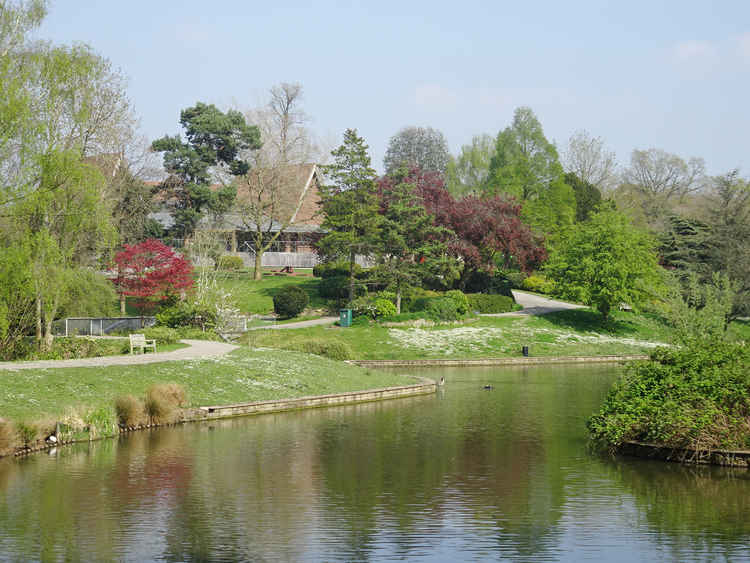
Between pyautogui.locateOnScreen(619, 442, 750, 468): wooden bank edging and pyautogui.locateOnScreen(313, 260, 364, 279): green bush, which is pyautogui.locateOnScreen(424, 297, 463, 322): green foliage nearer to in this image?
pyautogui.locateOnScreen(313, 260, 364, 279): green bush

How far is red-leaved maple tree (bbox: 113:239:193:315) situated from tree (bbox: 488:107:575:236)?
4019 cm

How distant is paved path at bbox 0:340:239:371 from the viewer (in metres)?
25.8

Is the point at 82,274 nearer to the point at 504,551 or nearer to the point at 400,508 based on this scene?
the point at 400,508

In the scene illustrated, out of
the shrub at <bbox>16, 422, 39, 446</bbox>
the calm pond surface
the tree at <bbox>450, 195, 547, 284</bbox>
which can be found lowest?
the calm pond surface

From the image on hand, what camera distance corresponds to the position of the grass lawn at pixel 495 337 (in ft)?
146

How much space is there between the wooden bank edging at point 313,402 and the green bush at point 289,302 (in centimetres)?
1951

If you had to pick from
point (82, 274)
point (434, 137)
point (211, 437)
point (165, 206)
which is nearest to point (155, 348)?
point (82, 274)

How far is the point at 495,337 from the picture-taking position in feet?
158

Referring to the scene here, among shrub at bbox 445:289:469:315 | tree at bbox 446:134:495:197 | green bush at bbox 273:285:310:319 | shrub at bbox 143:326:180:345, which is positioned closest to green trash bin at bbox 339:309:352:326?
green bush at bbox 273:285:310:319

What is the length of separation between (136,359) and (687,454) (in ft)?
59.6

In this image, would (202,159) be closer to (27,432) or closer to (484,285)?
(484,285)

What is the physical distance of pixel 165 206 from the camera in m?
64.7

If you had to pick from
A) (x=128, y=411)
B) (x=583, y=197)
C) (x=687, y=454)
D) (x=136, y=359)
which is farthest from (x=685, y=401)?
(x=583, y=197)

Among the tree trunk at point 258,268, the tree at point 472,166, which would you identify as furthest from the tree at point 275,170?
the tree at point 472,166
